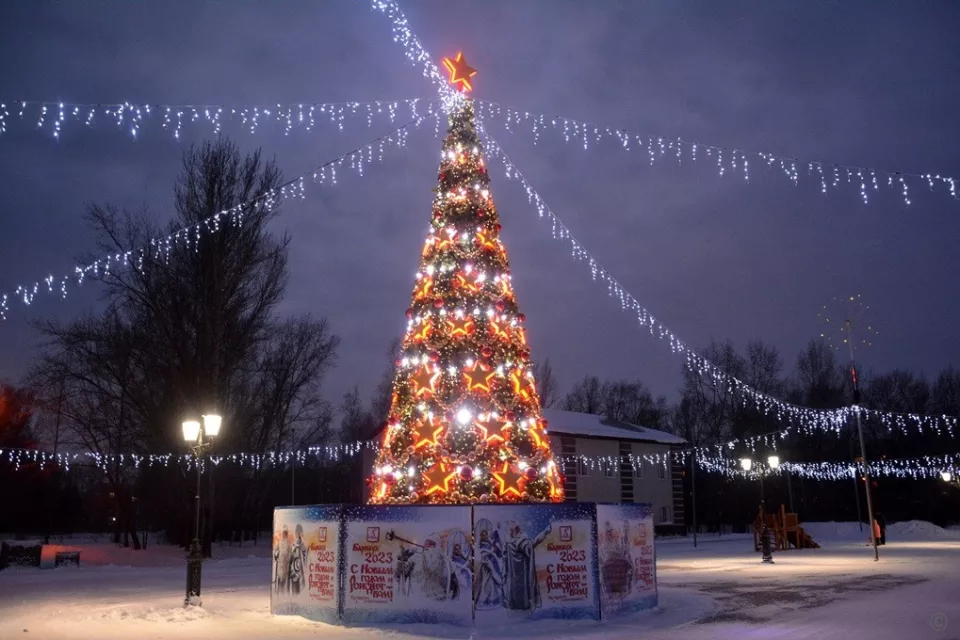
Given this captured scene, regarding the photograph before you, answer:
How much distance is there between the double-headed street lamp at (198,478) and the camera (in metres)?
14.3

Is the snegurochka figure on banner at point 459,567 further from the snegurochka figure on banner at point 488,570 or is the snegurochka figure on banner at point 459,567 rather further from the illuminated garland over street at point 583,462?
the illuminated garland over street at point 583,462

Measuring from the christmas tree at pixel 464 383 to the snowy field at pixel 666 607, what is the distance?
2.96 metres

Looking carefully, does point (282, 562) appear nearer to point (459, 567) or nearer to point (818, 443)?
point (459, 567)

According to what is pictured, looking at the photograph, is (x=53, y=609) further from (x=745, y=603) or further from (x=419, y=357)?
(x=745, y=603)

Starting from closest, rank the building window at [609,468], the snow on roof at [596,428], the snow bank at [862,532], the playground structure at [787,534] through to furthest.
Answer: the playground structure at [787,534] < the snow bank at [862,532] < the snow on roof at [596,428] < the building window at [609,468]

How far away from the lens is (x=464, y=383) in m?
14.2

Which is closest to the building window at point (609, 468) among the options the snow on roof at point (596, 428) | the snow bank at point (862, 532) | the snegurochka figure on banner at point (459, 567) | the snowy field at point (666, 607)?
the snow on roof at point (596, 428)

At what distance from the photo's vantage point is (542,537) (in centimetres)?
1164

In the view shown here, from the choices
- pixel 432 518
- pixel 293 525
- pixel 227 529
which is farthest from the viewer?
pixel 227 529

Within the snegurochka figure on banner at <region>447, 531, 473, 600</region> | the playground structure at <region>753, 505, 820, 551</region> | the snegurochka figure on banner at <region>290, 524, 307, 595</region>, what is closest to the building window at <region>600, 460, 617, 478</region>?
the playground structure at <region>753, 505, 820, 551</region>

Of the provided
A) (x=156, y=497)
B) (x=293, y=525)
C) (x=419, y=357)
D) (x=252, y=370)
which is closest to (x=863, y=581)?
(x=419, y=357)

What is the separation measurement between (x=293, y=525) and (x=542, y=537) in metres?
4.31

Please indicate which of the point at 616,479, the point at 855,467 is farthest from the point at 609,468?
the point at 855,467

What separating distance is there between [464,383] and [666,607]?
5.10 metres
